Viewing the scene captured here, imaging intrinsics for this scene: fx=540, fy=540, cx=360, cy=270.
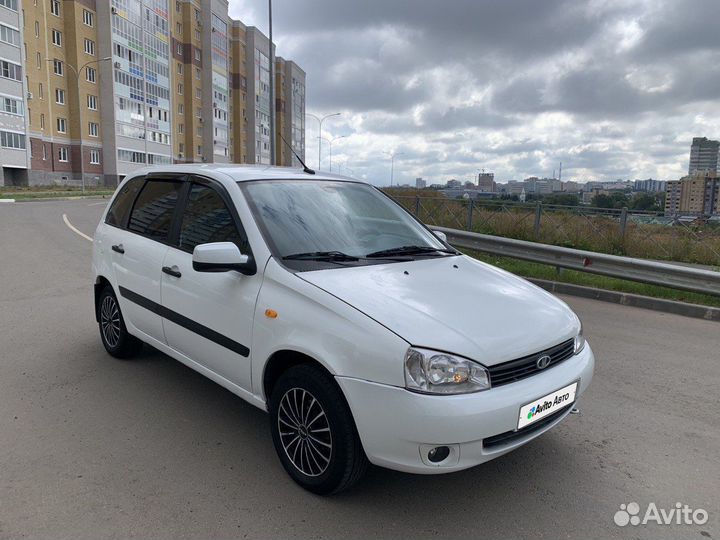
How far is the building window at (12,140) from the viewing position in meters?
44.8

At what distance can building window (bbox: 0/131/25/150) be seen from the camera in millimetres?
44750

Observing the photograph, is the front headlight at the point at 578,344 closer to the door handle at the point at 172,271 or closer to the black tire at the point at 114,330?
the door handle at the point at 172,271

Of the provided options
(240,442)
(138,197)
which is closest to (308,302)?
(240,442)

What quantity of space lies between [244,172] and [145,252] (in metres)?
1.08

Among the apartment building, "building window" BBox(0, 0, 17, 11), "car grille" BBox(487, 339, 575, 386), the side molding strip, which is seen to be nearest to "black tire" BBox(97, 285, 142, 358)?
the side molding strip

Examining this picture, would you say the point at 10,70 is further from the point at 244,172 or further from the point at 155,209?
the point at 244,172

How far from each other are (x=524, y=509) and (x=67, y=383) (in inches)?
143

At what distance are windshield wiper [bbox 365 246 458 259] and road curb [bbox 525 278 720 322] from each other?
5042mm

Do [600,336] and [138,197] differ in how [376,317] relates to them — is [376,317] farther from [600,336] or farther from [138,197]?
[600,336]

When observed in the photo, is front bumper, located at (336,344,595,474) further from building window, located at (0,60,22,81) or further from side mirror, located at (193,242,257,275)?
building window, located at (0,60,22,81)

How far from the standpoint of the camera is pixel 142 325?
4.38 meters

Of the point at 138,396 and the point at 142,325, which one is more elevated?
the point at 142,325

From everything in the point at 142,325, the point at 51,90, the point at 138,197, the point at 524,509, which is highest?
the point at 51,90

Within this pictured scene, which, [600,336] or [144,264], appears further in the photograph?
[600,336]
